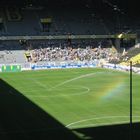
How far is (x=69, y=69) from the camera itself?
210ft

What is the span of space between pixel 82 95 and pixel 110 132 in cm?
1417

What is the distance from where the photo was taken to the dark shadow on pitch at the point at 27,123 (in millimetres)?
23656

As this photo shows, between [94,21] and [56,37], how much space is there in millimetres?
9170

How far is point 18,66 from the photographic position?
62.6 m

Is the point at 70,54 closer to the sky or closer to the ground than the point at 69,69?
closer to the sky

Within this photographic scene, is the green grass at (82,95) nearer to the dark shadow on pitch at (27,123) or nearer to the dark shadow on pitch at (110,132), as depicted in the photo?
the dark shadow on pitch at (27,123)

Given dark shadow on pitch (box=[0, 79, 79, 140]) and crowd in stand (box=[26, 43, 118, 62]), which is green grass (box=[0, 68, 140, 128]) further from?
crowd in stand (box=[26, 43, 118, 62])

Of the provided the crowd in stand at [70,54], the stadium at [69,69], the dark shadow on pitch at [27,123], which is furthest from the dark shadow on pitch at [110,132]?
the crowd in stand at [70,54]

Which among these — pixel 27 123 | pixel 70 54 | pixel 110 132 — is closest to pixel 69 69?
pixel 70 54

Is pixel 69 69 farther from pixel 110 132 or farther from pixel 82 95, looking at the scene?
pixel 110 132

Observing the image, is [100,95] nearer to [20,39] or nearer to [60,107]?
[60,107]

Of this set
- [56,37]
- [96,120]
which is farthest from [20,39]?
[96,120]

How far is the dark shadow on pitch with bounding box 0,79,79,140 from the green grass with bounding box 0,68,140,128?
0.76 metres

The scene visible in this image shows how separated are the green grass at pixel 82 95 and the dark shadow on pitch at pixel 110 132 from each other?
3.36 ft
